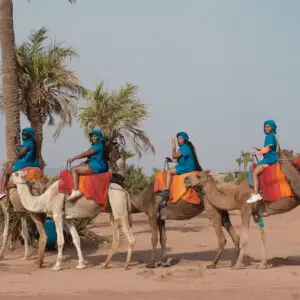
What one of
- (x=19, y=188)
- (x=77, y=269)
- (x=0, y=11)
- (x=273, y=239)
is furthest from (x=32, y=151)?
(x=273, y=239)

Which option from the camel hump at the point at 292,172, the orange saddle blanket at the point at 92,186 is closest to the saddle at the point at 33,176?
the orange saddle blanket at the point at 92,186

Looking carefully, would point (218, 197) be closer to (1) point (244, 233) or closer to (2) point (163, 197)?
(1) point (244, 233)

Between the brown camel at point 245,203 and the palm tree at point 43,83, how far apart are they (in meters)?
10.3

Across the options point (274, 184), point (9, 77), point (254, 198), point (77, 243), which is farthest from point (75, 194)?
point (9, 77)

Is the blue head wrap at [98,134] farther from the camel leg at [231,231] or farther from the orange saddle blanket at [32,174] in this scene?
the camel leg at [231,231]

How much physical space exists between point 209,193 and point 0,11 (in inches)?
369

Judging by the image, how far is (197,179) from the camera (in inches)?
438

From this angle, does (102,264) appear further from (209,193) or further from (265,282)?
(265,282)

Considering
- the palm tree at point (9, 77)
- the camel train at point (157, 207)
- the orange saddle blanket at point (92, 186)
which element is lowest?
the camel train at point (157, 207)

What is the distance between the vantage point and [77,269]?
11.1m

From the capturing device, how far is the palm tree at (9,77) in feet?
52.4

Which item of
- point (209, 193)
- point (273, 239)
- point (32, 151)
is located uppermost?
point (32, 151)

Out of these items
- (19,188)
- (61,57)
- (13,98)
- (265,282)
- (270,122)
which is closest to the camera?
(265,282)

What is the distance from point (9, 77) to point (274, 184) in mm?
9122
